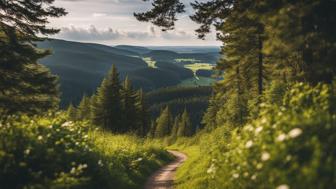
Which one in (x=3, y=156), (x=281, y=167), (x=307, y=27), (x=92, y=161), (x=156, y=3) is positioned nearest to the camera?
(x=281, y=167)

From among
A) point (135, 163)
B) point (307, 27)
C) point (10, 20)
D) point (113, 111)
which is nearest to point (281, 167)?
point (307, 27)

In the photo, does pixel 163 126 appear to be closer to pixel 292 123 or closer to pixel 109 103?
pixel 109 103

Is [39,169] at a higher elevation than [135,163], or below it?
higher

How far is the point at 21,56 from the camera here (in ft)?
73.8

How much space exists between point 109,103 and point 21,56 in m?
33.2

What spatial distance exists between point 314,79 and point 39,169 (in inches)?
281

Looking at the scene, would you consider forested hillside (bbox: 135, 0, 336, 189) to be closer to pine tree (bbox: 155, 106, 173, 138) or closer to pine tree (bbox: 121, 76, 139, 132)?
pine tree (bbox: 121, 76, 139, 132)

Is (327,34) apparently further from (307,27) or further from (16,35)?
(16,35)

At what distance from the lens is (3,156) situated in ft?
27.1

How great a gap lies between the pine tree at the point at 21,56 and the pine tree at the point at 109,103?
30486 mm

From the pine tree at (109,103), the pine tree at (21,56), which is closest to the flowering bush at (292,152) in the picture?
the pine tree at (21,56)

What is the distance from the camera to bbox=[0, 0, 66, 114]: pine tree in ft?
70.3

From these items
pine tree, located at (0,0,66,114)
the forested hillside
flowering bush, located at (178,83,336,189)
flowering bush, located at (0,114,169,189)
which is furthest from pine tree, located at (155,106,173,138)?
flowering bush, located at (178,83,336,189)

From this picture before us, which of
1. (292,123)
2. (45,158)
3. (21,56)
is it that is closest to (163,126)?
(21,56)
